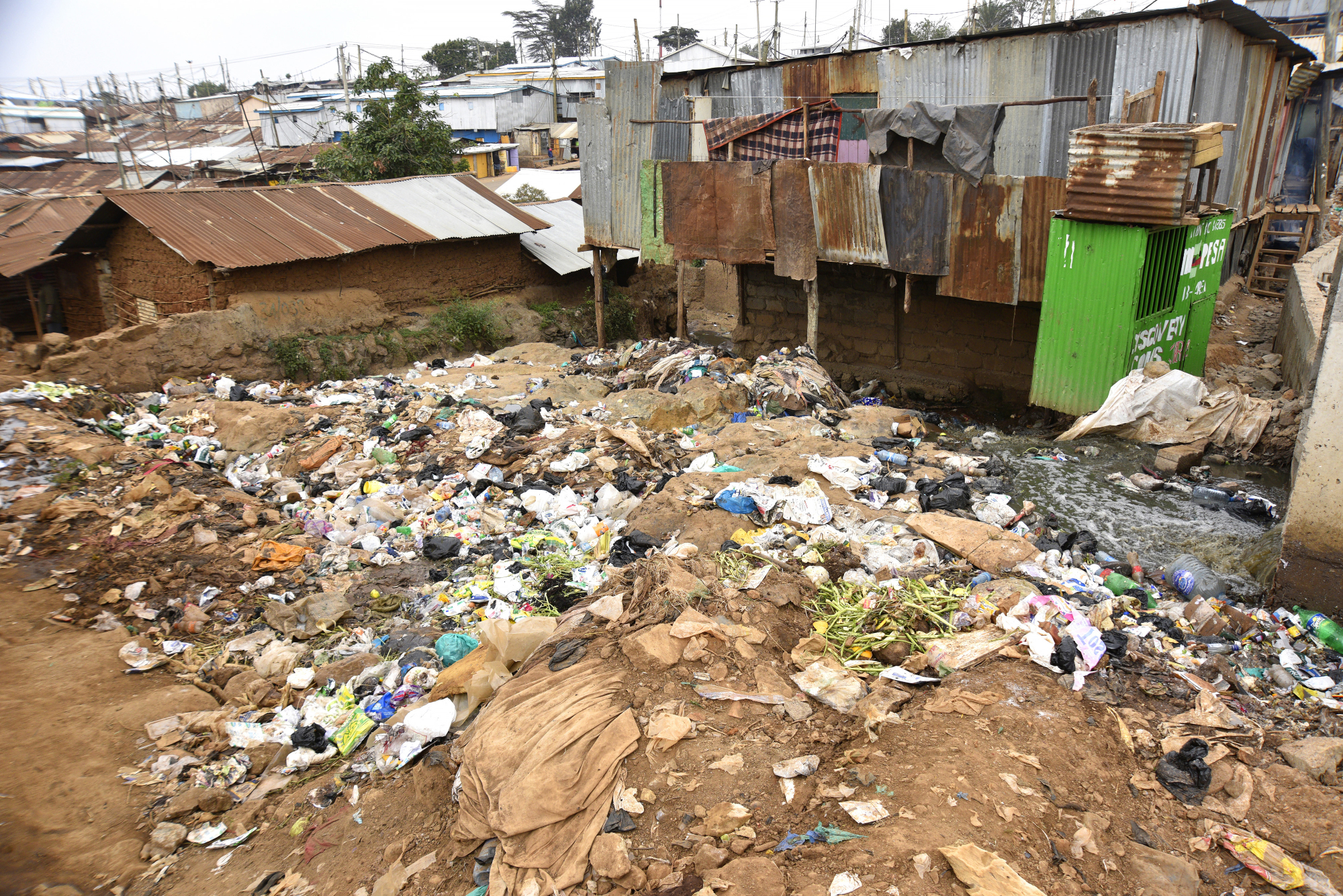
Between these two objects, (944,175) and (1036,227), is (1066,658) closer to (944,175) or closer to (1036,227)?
(1036,227)

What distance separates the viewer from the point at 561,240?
1534 centimetres

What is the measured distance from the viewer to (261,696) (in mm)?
4762

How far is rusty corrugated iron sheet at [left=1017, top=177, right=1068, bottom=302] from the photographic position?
7789mm

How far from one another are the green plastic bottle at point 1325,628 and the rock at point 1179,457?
180cm

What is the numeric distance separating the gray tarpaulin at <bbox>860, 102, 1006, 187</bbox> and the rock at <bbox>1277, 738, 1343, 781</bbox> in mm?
6488

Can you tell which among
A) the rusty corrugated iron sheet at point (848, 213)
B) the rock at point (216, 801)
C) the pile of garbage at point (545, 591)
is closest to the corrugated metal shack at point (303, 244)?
the pile of garbage at point (545, 591)

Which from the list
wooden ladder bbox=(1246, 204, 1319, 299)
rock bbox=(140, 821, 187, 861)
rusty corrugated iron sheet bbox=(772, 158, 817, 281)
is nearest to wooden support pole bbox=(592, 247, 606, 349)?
rusty corrugated iron sheet bbox=(772, 158, 817, 281)

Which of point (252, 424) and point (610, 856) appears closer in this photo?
point (610, 856)

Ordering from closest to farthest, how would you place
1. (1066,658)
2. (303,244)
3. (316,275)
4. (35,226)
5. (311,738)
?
1. (1066,658)
2. (311,738)
3. (303,244)
4. (316,275)
5. (35,226)

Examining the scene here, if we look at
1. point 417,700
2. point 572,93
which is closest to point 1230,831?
point 417,700

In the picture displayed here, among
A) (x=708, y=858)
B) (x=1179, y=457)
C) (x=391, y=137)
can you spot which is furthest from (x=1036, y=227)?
(x=391, y=137)

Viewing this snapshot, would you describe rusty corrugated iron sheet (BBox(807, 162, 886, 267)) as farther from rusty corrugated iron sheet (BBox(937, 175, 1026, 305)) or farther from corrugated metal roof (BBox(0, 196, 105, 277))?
corrugated metal roof (BBox(0, 196, 105, 277))

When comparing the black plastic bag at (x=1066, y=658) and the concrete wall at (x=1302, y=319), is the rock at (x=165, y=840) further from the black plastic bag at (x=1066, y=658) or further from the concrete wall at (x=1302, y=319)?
the concrete wall at (x=1302, y=319)

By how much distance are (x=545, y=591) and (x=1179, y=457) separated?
4.65m
